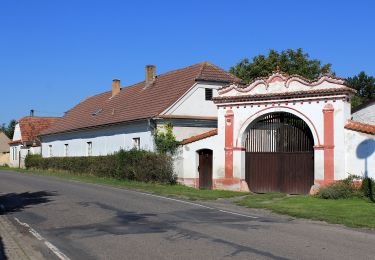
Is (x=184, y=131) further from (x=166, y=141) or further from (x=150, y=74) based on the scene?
(x=150, y=74)

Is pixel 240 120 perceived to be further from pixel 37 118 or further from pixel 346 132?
pixel 37 118

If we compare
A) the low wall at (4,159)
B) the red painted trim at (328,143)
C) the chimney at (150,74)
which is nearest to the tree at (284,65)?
the chimney at (150,74)

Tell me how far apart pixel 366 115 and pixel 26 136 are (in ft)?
131

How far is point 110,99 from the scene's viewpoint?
145 ft

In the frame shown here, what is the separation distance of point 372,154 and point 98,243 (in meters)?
14.3

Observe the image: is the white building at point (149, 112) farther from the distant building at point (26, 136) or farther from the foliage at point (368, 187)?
the distant building at point (26, 136)

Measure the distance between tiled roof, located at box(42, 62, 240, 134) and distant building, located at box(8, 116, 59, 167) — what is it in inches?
511

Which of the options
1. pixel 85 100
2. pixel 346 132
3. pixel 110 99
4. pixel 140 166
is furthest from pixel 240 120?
pixel 85 100

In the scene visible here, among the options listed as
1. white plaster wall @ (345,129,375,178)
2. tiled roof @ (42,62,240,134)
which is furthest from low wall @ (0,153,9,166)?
white plaster wall @ (345,129,375,178)

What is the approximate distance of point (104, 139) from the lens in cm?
3806

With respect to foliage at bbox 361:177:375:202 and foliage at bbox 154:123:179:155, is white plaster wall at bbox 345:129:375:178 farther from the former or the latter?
foliage at bbox 154:123:179:155

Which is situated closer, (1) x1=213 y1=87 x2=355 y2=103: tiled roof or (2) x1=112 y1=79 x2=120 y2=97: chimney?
(1) x1=213 y1=87 x2=355 y2=103: tiled roof

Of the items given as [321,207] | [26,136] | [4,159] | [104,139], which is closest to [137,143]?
[104,139]

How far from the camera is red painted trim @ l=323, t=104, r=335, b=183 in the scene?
72.9ft
